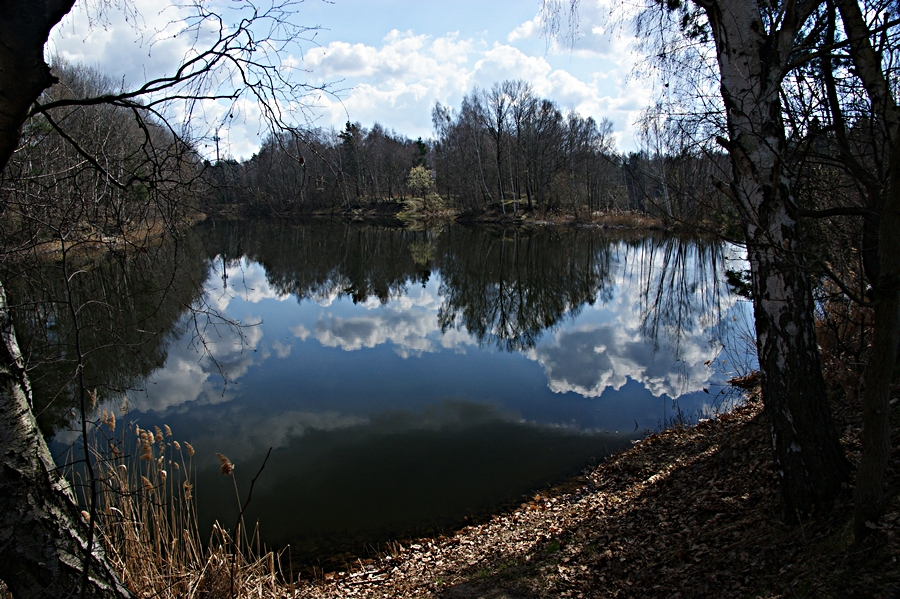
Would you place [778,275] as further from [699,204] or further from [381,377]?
[381,377]

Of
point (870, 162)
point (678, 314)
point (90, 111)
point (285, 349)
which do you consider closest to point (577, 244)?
point (678, 314)

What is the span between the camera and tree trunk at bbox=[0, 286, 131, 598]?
6.39ft

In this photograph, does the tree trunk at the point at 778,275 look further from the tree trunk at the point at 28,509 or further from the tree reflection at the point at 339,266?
the tree reflection at the point at 339,266

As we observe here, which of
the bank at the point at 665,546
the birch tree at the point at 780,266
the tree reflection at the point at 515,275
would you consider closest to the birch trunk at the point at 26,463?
the tree reflection at the point at 515,275

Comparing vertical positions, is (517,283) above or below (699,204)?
below

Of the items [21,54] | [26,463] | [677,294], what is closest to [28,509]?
[26,463]

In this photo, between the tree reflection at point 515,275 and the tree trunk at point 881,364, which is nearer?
the tree trunk at point 881,364

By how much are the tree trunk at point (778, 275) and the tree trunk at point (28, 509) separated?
13.0 feet

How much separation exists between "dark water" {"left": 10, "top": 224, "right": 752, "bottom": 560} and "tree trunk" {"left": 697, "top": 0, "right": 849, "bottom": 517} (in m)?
3.42

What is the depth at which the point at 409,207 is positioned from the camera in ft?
211

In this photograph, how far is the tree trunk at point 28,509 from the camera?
1946 mm

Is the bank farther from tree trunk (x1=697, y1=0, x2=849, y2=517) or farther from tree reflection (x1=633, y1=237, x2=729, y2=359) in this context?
tree reflection (x1=633, y1=237, x2=729, y2=359)

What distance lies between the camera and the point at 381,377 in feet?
37.0

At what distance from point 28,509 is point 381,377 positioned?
9.36 meters
